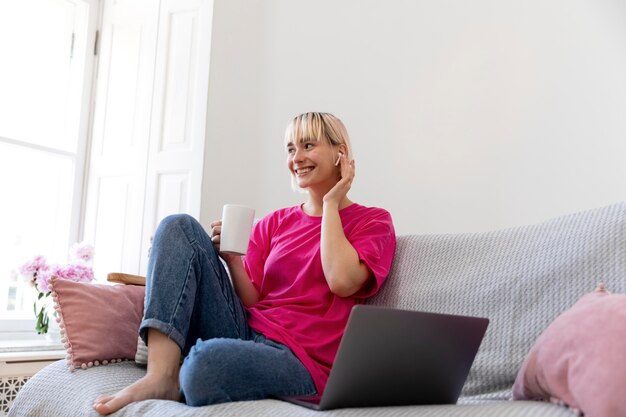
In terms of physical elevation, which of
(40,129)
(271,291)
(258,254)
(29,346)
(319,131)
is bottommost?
(29,346)

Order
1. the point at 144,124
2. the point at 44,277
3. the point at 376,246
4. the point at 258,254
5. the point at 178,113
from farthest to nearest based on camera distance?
the point at 144,124 → the point at 178,113 → the point at 44,277 → the point at 258,254 → the point at 376,246

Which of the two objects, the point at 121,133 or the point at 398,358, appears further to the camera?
the point at 121,133

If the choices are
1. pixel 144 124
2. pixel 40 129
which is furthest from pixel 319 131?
pixel 40 129

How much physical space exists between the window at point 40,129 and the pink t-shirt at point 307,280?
1971 mm

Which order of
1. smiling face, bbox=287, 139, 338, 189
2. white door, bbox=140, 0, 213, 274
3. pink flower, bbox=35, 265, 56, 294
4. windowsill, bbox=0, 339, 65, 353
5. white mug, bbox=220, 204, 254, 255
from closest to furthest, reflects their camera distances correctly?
white mug, bbox=220, 204, 254, 255 < smiling face, bbox=287, 139, 338, 189 < windowsill, bbox=0, 339, 65, 353 < pink flower, bbox=35, 265, 56, 294 < white door, bbox=140, 0, 213, 274

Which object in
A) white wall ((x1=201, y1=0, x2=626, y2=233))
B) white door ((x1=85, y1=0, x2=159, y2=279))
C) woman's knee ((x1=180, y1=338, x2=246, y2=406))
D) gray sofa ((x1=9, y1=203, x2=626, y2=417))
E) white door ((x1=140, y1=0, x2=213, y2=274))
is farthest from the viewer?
white door ((x1=85, y1=0, x2=159, y2=279))

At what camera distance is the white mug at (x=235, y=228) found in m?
1.51

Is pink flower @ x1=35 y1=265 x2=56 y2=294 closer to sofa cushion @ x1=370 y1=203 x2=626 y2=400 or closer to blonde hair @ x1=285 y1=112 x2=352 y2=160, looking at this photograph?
blonde hair @ x1=285 y1=112 x2=352 y2=160

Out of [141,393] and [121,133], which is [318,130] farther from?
[121,133]

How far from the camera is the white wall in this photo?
2256mm

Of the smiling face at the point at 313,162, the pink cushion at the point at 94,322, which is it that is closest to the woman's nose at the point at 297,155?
the smiling face at the point at 313,162

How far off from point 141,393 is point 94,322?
41cm

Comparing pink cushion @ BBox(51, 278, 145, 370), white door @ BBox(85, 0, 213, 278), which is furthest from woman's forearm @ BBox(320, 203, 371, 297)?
white door @ BBox(85, 0, 213, 278)

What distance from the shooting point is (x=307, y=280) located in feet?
5.40
